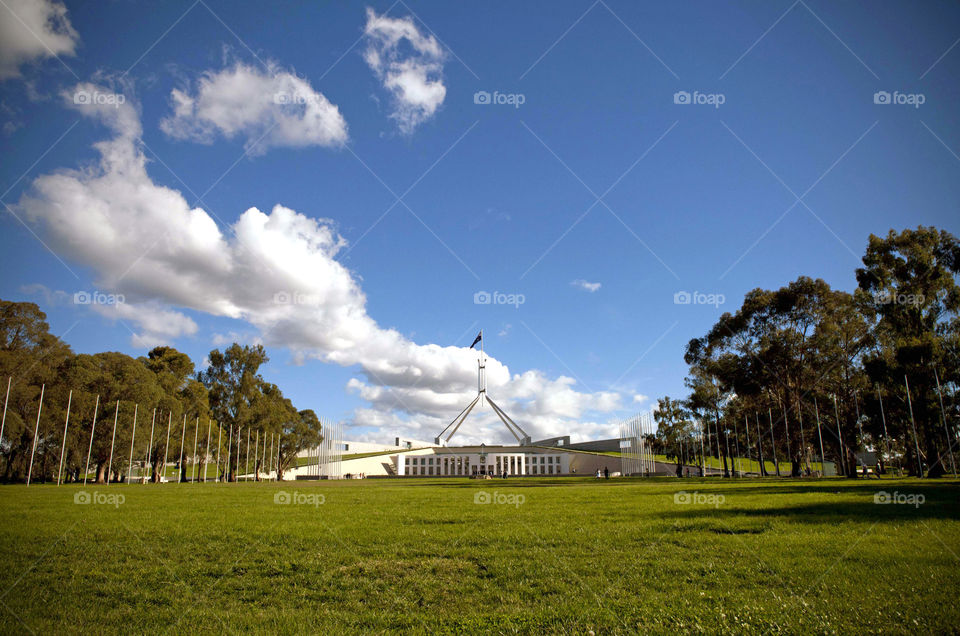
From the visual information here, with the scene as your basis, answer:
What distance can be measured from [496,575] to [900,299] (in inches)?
1378

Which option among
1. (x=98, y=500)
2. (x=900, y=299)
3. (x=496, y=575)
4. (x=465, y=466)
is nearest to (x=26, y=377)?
(x=98, y=500)

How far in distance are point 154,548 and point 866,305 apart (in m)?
40.6

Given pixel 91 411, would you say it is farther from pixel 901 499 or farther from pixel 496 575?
pixel 901 499

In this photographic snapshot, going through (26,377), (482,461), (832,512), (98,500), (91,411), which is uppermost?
(26,377)

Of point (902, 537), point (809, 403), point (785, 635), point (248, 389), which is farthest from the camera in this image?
point (248, 389)

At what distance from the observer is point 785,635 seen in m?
5.19

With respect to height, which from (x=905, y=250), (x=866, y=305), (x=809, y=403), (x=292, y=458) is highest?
(x=905, y=250)

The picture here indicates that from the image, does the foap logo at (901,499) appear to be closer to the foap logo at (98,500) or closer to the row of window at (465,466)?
the foap logo at (98,500)

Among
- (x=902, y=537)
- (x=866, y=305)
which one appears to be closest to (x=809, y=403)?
(x=866, y=305)

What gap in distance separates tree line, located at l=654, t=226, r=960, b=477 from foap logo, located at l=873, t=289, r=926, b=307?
63 millimetres

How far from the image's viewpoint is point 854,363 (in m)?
42.3

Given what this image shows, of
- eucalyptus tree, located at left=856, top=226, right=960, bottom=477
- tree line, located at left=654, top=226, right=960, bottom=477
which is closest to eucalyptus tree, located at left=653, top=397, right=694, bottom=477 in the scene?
tree line, located at left=654, top=226, right=960, bottom=477

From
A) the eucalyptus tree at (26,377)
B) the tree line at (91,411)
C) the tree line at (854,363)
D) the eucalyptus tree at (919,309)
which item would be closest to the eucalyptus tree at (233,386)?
the tree line at (91,411)

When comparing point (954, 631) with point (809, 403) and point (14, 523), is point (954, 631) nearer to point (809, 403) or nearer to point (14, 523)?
point (14, 523)
